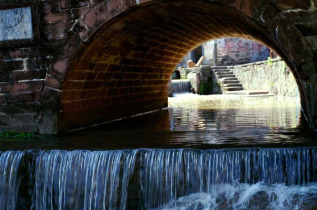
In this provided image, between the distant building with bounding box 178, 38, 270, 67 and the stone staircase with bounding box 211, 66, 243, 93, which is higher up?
the distant building with bounding box 178, 38, 270, 67

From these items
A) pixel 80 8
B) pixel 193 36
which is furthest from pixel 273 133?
pixel 193 36

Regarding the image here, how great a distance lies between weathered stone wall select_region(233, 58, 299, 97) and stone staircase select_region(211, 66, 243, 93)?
0.23 m

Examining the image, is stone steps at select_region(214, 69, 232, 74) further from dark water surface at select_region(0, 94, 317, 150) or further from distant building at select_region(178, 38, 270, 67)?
dark water surface at select_region(0, 94, 317, 150)

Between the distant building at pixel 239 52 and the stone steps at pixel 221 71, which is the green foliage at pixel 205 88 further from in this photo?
the distant building at pixel 239 52

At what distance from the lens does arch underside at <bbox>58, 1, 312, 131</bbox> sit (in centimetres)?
552

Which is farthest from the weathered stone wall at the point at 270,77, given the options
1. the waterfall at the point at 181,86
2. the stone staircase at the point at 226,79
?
the waterfall at the point at 181,86

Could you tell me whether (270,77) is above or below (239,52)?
below

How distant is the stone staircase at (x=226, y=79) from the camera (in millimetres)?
17516

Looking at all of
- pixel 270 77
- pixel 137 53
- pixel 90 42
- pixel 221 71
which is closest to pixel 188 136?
pixel 90 42

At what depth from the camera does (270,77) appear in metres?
14.4

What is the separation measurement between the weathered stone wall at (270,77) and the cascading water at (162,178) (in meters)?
8.30

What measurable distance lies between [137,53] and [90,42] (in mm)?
2032

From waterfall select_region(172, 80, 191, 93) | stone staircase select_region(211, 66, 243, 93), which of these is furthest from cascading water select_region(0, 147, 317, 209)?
waterfall select_region(172, 80, 191, 93)

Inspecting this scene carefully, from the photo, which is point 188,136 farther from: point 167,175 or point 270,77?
point 270,77
